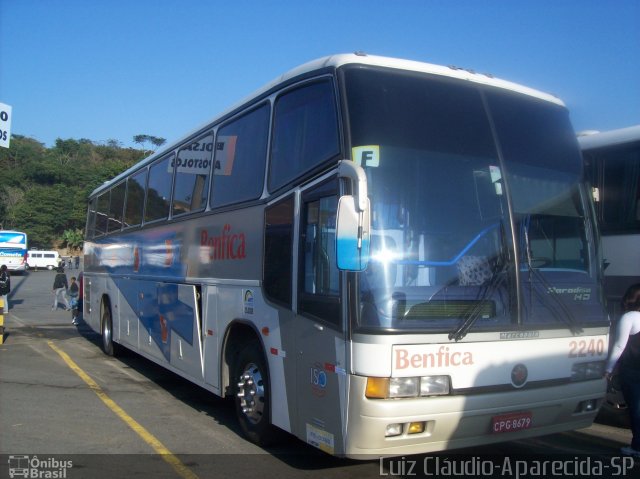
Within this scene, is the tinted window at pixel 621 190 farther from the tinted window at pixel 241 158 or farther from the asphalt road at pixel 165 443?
the tinted window at pixel 241 158

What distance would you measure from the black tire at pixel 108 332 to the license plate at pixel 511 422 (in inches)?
369

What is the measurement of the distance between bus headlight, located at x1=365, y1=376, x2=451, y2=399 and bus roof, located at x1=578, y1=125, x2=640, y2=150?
206 inches

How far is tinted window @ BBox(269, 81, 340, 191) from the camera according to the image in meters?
4.90

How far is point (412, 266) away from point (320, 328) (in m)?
0.89

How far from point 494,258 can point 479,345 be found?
2.28 feet

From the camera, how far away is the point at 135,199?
11.1 m

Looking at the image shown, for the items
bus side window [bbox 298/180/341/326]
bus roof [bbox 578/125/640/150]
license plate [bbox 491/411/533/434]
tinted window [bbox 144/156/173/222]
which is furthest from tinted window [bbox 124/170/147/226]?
license plate [bbox 491/411/533/434]

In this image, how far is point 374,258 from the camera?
4.37 m

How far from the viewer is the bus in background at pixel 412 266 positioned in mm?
4332

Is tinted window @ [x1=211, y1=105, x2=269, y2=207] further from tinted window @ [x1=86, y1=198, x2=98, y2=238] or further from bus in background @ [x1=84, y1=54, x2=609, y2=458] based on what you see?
tinted window @ [x1=86, y1=198, x2=98, y2=238]

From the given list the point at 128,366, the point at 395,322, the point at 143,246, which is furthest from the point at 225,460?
the point at 128,366

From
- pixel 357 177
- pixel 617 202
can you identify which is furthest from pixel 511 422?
pixel 617 202

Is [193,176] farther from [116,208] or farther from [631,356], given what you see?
[631,356]

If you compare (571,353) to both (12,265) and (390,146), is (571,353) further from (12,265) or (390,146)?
(12,265)
